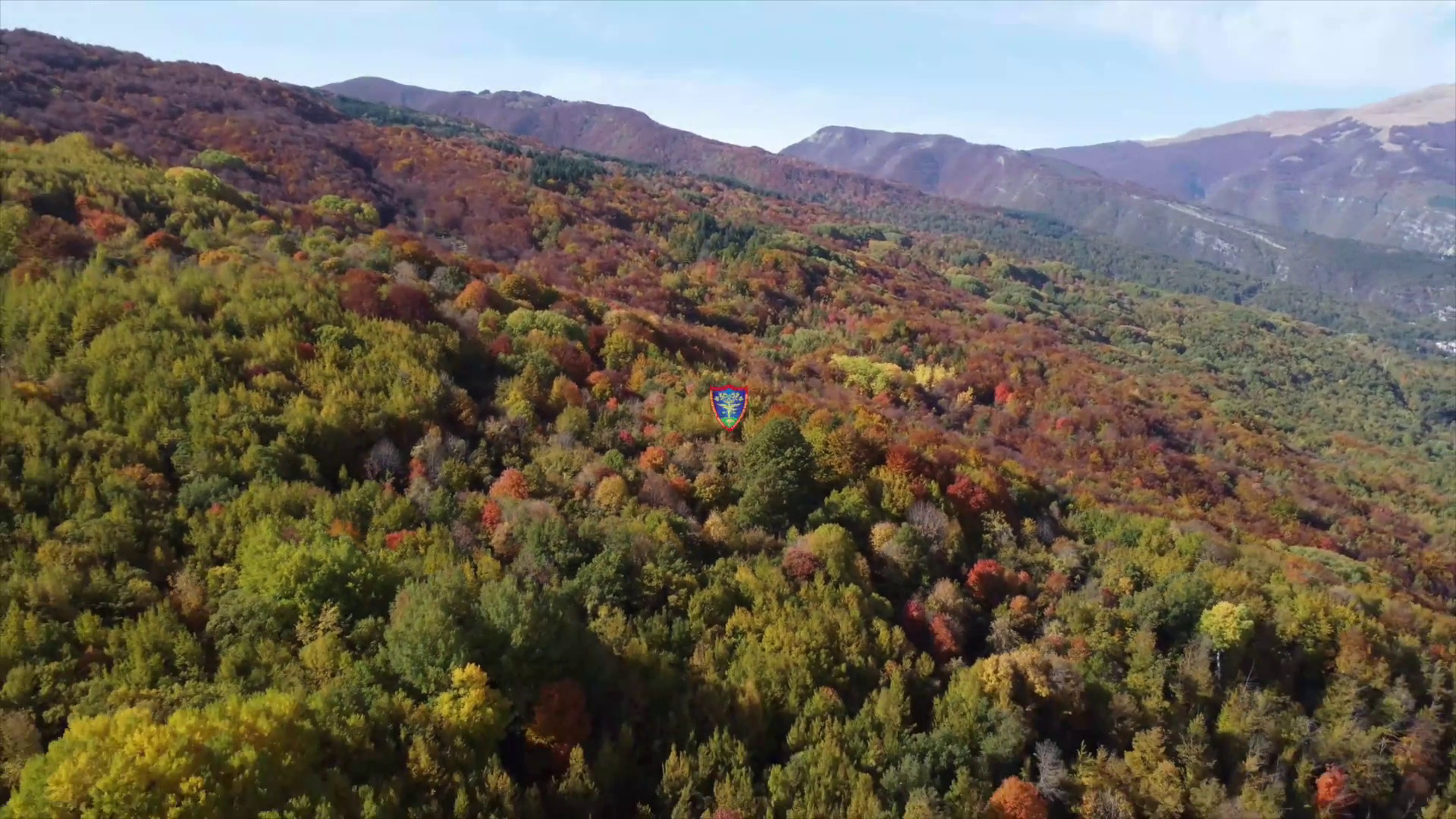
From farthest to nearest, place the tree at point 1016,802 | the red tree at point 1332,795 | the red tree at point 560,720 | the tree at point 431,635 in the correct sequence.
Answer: the red tree at point 1332,795, the tree at point 1016,802, the red tree at point 560,720, the tree at point 431,635

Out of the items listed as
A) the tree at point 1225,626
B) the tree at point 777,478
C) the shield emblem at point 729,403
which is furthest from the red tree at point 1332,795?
the shield emblem at point 729,403

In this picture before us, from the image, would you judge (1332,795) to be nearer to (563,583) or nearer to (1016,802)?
(1016,802)

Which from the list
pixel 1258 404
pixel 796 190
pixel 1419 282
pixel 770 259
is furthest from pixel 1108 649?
pixel 1419 282

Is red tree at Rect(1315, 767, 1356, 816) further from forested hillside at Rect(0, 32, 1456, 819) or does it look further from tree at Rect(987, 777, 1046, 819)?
tree at Rect(987, 777, 1046, 819)

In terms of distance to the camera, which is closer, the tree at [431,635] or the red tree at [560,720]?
the tree at [431,635]

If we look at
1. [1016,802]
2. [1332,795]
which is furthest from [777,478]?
[1332,795]

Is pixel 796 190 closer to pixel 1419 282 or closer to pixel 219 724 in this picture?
pixel 1419 282

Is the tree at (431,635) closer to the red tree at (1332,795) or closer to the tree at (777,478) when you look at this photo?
the tree at (777,478)
